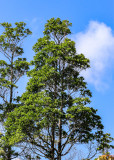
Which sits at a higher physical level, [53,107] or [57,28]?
[57,28]

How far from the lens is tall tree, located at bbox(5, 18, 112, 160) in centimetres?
1435

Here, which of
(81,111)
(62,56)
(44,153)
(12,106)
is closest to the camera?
(81,111)

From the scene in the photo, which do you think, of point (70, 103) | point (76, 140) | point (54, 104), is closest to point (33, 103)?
point (54, 104)

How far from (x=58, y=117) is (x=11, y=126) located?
2.91 meters

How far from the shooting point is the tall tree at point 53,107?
14.4 m

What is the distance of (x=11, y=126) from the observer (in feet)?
48.5

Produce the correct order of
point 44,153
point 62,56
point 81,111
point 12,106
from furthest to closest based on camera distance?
1. point 12,106
2. point 62,56
3. point 44,153
4. point 81,111

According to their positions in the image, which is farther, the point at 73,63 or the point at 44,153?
the point at 73,63

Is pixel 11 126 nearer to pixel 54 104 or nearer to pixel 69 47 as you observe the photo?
pixel 54 104

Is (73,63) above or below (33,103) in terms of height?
above

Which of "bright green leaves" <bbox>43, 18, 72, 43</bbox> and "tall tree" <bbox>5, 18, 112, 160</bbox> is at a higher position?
"bright green leaves" <bbox>43, 18, 72, 43</bbox>

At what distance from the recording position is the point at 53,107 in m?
14.6

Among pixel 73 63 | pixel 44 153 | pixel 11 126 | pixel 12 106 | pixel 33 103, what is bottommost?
pixel 44 153

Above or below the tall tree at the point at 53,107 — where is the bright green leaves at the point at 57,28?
above
